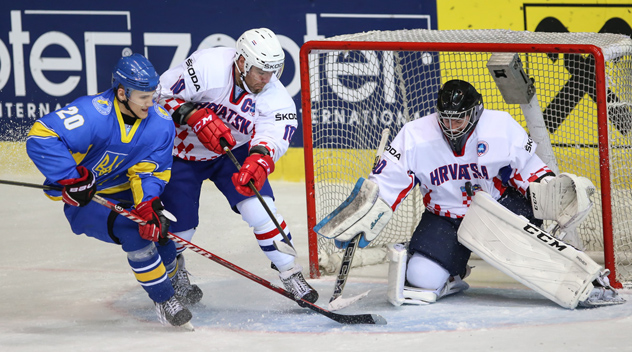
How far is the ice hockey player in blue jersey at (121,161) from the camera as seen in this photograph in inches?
110

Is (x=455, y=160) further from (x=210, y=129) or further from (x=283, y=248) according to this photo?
(x=210, y=129)

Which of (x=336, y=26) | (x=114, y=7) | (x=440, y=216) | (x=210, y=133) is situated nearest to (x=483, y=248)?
(x=440, y=216)

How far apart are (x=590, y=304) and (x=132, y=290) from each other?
1.98m

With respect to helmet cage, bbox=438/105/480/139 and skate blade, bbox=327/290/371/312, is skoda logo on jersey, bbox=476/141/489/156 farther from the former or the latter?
skate blade, bbox=327/290/371/312

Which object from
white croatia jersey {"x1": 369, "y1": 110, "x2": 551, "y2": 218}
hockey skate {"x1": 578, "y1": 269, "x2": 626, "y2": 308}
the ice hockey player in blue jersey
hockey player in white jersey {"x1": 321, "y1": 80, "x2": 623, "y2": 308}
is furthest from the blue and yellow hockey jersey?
hockey skate {"x1": 578, "y1": 269, "x2": 626, "y2": 308}

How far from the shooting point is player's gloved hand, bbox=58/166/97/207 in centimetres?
276

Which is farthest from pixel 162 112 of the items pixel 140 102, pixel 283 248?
pixel 283 248

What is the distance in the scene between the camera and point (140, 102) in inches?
115

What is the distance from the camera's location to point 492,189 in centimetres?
341

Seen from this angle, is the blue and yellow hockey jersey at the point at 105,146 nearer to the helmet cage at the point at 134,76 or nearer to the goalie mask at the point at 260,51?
the helmet cage at the point at 134,76

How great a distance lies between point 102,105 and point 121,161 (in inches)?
9.2

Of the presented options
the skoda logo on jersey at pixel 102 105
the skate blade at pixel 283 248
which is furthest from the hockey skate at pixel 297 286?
the skoda logo on jersey at pixel 102 105

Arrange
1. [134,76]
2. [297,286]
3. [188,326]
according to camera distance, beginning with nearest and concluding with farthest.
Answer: [134,76] < [188,326] < [297,286]

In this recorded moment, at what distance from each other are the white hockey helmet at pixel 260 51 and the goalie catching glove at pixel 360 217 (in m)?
0.57
